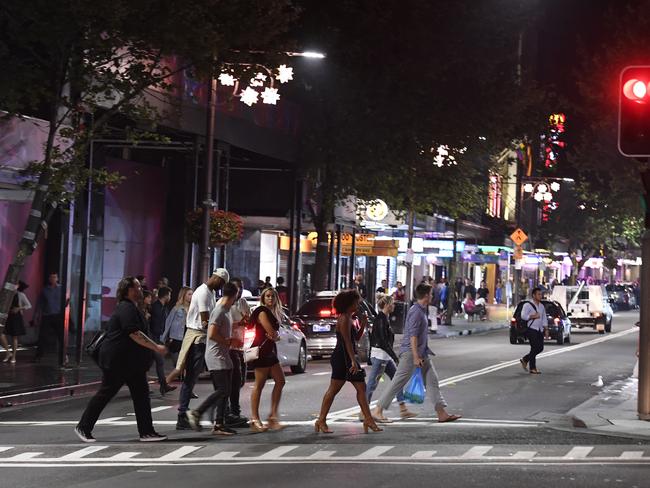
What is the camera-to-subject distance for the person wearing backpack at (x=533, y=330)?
25.9 metres

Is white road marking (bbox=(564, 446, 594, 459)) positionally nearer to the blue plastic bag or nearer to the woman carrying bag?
the blue plastic bag

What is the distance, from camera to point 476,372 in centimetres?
2575

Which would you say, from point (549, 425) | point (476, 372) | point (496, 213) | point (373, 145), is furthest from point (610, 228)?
point (549, 425)

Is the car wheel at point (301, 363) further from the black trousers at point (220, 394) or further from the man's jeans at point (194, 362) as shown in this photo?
the black trousers at point (220, 394)

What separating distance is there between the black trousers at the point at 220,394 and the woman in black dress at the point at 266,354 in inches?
21.1

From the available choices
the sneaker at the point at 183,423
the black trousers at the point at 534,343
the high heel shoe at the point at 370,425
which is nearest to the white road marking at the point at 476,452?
the high heel shoe at the point at 370,425

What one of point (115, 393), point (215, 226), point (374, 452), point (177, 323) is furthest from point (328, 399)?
point (215, 226)

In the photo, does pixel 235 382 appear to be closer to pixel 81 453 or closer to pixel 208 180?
pixel 81 453

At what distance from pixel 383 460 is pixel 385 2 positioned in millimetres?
24230

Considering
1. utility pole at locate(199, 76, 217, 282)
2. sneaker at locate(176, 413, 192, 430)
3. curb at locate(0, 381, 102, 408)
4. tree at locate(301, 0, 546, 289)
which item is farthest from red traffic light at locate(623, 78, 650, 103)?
tree at locate(301, 0, 546, 289)

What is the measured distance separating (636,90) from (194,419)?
6.62m

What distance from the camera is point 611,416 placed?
16.8m

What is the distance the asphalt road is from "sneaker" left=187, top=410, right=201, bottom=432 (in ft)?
0.72

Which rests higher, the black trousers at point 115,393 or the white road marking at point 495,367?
the black trousers at point 115,393
